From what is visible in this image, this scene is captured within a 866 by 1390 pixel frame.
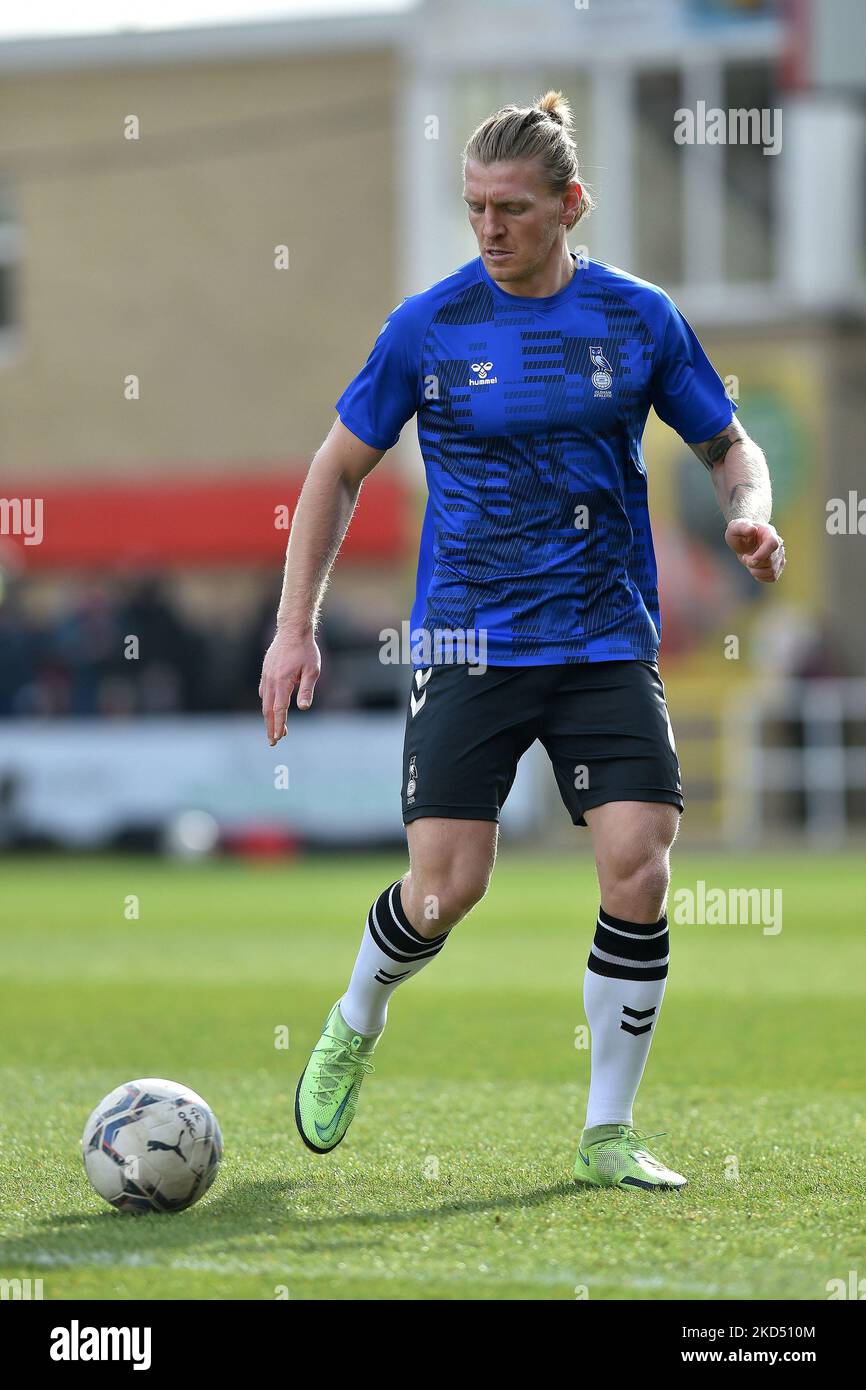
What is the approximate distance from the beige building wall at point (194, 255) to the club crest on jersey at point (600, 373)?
21.0m

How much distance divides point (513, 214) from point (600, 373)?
0.44 m

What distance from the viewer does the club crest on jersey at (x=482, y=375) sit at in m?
5.08

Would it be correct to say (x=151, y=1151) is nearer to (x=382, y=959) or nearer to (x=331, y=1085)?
(x=331, y=1085)

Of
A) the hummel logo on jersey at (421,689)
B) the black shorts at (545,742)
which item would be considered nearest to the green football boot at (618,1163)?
the black shorts at (545,742)

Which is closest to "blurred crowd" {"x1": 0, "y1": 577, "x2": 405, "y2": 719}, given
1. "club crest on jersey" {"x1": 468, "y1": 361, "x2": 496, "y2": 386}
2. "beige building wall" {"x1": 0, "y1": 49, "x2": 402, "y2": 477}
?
"beige building wall" {"x1": 0, "y1": 49, "x2": 402, "y2": 477}

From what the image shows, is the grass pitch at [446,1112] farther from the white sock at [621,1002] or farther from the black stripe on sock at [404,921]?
the black stripe on sock at [404,921]

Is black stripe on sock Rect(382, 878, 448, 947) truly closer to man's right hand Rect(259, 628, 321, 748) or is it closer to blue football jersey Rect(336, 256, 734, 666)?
man's right hand Rect(259, 628, 321, 748)

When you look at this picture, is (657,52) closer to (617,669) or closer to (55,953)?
(55,953)

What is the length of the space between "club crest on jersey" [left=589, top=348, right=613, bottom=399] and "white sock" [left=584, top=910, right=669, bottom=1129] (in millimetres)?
1283

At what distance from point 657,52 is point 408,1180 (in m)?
20.4

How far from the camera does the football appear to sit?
15.6 feet

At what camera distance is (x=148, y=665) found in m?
19.9
